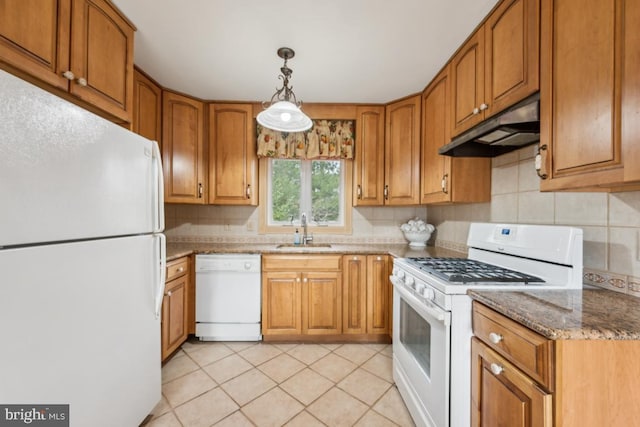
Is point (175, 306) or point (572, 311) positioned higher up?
point (572, 311)

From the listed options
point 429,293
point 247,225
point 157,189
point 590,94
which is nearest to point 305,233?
point 247,225

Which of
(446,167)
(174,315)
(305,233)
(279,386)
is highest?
(446,167)

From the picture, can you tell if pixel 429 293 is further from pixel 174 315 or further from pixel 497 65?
pixel 174 315

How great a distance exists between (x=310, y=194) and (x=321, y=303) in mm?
1211

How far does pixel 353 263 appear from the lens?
2.37 m

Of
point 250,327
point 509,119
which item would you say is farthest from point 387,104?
point 250,327

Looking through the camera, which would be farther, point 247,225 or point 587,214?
point 247,225

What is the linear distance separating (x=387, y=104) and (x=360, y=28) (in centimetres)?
113

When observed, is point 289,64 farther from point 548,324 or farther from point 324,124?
point 548,324

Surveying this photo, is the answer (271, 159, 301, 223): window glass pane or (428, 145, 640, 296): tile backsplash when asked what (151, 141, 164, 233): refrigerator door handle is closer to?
(271, 159, 301, 223): window glass pane

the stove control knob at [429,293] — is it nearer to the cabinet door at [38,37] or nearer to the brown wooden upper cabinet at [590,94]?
the brown wooden upper cabinet at [590,94]

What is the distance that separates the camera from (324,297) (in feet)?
7.72

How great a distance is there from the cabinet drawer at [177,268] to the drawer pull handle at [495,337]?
2.10 meters

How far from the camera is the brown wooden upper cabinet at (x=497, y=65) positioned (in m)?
Result: 1.15
